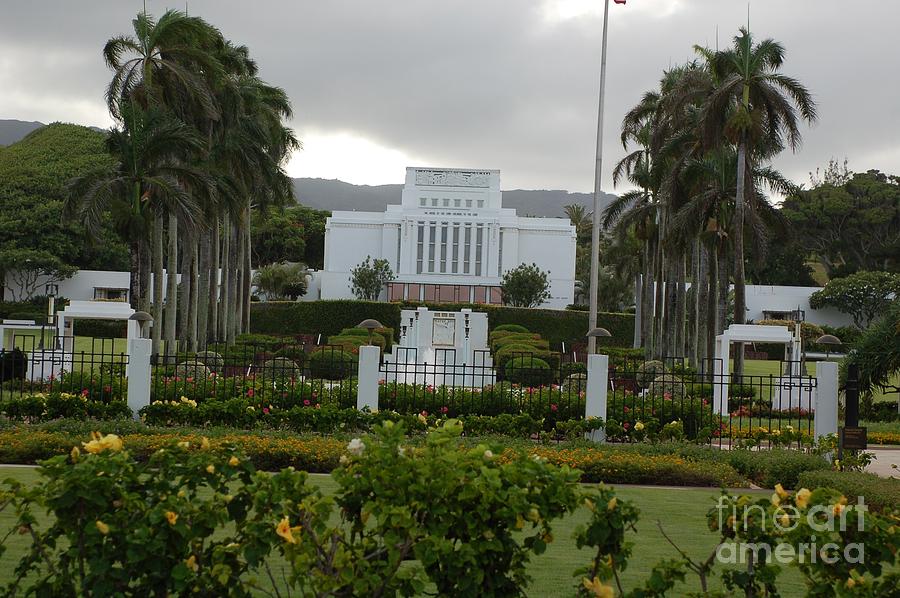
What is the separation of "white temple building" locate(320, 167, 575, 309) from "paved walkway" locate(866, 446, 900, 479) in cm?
4787

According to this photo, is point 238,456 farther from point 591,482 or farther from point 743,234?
point 743,234

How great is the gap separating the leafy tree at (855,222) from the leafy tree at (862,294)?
7.44m

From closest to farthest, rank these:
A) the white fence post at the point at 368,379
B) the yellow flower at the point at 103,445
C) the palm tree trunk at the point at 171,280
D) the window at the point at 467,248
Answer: the yellow flower at the point at 103,445 → the white fence post at the point at 368,379 → the palm tree trunk at the point at 171,280 → the window at the point at 467,248

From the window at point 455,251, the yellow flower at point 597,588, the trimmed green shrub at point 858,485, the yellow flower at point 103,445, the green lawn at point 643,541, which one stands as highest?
the window at point 455,251

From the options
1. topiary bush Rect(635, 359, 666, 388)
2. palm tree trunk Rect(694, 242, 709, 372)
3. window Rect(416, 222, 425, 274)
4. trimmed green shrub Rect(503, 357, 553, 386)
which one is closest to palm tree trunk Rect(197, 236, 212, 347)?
trimmed green shrub Rect(503, 357, 553, 386)

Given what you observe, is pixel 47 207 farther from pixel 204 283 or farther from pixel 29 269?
pixel 204 283

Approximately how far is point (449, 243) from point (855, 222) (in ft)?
87.1

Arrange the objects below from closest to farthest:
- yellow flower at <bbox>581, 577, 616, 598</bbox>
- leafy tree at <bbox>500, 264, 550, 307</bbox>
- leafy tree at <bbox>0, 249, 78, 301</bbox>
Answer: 1. yellow flower at <bbox>581, 577, 616, 598</bbox>
2. leafy tree at <bbox>0, 249, 78, 301</bbox>
3. leafy tree at <bbox>500, 264, 550, 307</bbox>

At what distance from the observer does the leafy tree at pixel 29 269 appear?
5369cm

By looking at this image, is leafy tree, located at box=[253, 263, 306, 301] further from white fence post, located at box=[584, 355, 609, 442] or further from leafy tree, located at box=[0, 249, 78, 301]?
white fence post, located at box=[584, 355, 609, 442]

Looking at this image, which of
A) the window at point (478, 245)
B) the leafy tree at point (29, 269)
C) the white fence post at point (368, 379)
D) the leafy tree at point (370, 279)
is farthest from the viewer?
the window at point (478, 245)

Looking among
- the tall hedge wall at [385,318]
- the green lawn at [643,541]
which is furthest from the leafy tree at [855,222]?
the green lawn at [643,541]

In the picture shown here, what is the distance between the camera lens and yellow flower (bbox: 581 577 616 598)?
176 inches

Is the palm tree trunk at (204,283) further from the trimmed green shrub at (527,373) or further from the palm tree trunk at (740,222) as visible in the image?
the palm tree trunk at (740,222)
